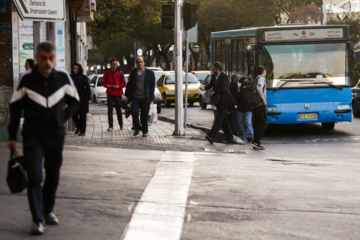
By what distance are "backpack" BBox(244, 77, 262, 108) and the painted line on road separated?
3.82 metres

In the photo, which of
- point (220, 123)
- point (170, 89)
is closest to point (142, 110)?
point (220, 123)

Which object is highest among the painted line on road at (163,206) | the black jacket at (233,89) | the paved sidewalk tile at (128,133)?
the black jacket at (233,89)

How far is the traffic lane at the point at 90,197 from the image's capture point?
6.37 meters

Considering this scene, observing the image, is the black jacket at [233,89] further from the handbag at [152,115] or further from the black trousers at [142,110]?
→ the black trousers at [142,110]

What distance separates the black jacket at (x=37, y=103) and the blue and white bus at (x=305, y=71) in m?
11.8

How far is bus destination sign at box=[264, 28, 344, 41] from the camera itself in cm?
1775

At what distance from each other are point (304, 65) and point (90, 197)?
10740 millimetres

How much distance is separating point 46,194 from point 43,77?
1.07 metres

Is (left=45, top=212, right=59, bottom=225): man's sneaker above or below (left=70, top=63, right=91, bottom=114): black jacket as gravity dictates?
below

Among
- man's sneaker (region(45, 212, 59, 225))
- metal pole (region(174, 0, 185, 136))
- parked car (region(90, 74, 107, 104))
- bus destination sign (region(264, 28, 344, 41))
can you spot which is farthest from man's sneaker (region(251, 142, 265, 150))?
parked car (region(90, 74, 107, 104))

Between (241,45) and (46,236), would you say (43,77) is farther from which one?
(241,45)

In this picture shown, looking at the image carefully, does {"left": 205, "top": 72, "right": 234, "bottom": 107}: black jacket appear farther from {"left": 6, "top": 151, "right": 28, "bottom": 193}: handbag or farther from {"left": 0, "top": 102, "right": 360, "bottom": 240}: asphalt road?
{"left": 6, "top": 151, "right": 28, "bottom": 193}: handbag

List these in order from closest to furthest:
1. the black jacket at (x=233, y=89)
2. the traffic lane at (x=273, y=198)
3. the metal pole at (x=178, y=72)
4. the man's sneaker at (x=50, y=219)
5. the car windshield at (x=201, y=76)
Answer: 1. the man's sneaker at (x=50, y=219)
2. the traffic lane at (x=273, y=198)
3. the metal pole at (x=178, y=72)
4. the black jacket at (x=233, y=89)
5. the car windshield at (x=201, y=76)

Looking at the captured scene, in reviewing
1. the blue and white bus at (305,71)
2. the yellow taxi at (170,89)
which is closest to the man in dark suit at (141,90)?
the blue and white bus at (305,71)
